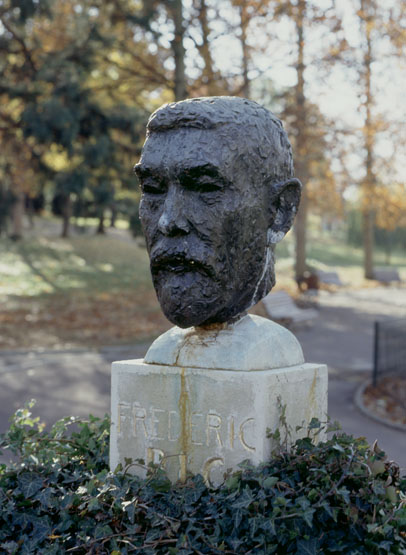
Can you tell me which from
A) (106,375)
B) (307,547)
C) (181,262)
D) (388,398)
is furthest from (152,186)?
(106,375)

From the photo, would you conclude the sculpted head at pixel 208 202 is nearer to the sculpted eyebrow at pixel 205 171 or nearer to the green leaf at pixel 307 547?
the sculpted eyebrow at pixel 205 171

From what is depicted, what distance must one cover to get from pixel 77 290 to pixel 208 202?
19.1 meters

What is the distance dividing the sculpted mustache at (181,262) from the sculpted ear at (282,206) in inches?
20.9

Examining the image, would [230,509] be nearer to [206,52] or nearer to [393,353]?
[393,353]

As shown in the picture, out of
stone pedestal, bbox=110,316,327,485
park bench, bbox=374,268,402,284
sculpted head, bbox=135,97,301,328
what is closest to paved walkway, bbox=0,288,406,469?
stone pedestal, bbox=110,316,327,485

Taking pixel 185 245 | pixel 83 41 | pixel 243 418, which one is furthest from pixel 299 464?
pixel 83 41

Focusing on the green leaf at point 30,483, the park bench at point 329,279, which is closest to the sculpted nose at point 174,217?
the green leaf at point 30,483

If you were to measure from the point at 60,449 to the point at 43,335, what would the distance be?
36.1ft

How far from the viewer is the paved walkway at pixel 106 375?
891 centimetres

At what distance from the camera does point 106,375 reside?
1159 centimetres

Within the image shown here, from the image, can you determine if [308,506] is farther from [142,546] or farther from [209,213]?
[209,213]

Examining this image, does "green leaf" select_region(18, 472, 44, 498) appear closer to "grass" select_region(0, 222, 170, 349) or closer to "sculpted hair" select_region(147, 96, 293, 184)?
"sculpted hair" select_region(147, 96, 293, 184)

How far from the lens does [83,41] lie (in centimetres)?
1858

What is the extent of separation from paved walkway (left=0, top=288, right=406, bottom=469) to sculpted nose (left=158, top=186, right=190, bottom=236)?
3.89 m
